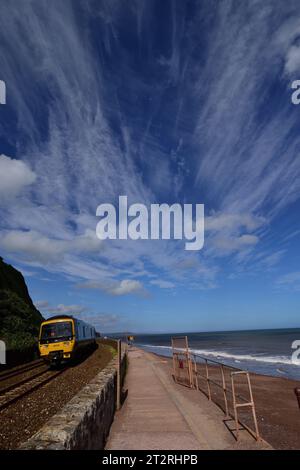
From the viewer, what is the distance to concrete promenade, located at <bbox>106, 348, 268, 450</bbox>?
6324 mm

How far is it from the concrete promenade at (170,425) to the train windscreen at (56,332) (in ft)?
25.0

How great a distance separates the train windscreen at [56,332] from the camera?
718 inches

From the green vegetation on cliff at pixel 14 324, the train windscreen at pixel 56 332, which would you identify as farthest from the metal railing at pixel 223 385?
the green vegetation on cliff at pixel 14 324

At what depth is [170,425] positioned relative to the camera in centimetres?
756

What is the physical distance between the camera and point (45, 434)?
12.2 ft

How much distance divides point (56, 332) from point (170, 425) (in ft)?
40.9

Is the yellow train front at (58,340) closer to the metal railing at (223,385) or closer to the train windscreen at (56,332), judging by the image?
the train windscreen at (56,332)

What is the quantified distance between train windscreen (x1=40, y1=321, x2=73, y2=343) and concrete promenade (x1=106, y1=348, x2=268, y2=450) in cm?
763

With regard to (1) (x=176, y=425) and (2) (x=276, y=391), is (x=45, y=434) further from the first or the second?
(2) (x=276, y=391)

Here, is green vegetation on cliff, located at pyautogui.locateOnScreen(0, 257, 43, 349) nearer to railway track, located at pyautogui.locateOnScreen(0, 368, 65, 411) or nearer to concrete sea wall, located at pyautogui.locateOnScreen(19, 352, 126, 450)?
railway track, located at pyautogui.locateOnScreen(0, 368, 65, 411)

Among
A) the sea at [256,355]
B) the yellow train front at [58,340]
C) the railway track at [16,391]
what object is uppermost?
the yellow train front at [58,340]

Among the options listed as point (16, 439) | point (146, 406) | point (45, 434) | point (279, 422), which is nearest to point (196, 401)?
point (146, 406)

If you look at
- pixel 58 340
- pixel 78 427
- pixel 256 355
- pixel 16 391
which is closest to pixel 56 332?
pixel 58 340
